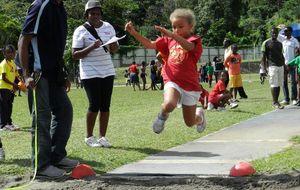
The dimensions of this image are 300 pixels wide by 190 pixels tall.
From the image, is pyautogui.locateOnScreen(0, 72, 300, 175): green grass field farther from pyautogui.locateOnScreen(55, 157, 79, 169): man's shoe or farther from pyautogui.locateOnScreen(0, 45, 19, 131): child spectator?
pyautogui.locateOnScreen(0, 45, 19, 131): child spectator

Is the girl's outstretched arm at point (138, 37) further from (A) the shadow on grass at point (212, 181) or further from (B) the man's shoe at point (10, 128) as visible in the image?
(B) the man's shoe at point (10, 128)

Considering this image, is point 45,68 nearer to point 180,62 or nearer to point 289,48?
point 180,62

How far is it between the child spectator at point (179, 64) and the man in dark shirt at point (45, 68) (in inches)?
33.8

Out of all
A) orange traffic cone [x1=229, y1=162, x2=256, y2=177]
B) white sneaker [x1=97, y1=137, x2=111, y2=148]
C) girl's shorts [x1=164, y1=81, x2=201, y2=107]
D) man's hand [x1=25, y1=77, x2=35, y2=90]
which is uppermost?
man's hand [x1=25, y1=77, x2=35, y2=90]

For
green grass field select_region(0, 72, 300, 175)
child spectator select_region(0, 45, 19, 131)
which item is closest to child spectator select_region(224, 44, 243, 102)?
green grass field select_region(0, 72, 300, 175)

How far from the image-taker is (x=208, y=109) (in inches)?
552

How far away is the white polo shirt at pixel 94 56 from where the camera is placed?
7.83 metres

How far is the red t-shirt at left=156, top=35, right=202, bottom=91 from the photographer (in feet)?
22.3

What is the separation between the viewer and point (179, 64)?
6852 millimetres

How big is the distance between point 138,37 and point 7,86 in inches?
232

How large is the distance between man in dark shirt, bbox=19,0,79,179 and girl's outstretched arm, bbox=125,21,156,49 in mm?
729

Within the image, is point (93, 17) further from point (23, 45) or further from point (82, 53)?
point (23, 45)

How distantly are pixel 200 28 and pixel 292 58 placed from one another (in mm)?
64970

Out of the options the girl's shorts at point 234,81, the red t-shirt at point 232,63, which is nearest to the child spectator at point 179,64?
the red t-shirt at point 232,63
